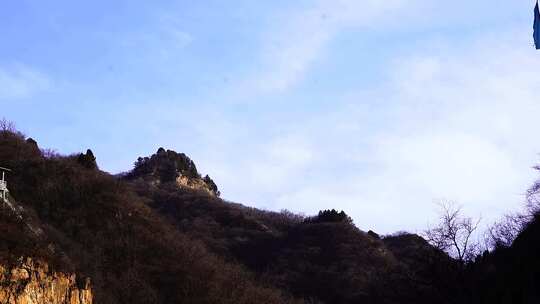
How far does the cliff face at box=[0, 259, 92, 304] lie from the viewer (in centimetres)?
3059

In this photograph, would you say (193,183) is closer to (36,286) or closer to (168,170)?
(168,170)

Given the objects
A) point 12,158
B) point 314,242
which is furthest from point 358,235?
point 12,158

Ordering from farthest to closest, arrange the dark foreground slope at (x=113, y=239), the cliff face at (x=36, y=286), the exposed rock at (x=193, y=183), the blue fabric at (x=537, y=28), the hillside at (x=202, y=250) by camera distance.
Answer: the exposed rock at (x=193, y=183)
the dark foreground slope at (x=113, y=239)
the cliff face at (x=36, y=286)
the hillside at (x=202, y=250)
the blue fabric at (x=537, y=28)

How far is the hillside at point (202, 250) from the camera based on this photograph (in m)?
23.0

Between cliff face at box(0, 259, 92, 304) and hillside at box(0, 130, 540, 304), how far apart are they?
47 cm

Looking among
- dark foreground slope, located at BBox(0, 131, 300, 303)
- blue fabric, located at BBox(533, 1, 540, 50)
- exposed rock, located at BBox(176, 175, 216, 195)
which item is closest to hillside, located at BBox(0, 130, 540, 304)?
dark foreground slope, located at BBox(0, 131, 300, 303)

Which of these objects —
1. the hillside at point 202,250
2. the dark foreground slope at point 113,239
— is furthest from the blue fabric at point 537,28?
the dark foreground slope at point 113,239

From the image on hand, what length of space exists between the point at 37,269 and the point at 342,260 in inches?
1942

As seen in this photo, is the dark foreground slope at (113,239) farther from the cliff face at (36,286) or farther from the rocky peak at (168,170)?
the rocky peak at (168,170)

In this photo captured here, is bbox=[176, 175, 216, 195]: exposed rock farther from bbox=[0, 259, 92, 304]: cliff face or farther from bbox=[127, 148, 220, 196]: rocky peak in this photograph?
bbox=[0, 259, 92, 304]: cliff face

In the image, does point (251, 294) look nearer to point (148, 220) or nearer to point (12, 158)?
point (148, 220)

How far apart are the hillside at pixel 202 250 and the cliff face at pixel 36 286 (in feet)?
1.55

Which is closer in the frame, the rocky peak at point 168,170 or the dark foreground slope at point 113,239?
the dark foreground slope at point 113,239

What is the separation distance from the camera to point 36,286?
32188 mm
